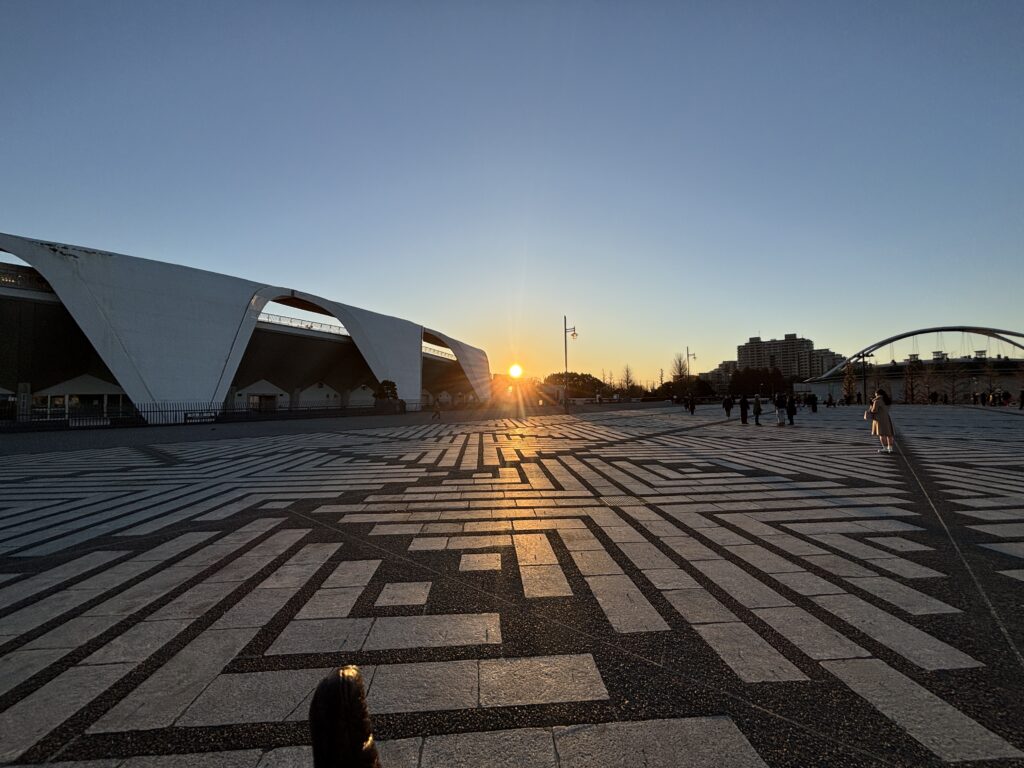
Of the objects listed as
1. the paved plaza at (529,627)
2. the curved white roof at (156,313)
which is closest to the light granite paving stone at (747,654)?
the paved plaza at (529,627)

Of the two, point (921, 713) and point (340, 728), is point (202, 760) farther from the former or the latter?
point (921, 713)

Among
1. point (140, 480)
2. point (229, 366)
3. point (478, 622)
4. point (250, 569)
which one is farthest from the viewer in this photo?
point (229, 366)

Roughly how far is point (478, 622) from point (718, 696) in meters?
1.59

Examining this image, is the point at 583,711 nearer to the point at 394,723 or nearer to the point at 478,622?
the point at 394,723

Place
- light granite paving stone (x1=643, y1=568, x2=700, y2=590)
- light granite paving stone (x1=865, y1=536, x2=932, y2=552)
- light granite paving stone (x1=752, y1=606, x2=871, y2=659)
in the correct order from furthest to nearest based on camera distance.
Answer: light granite paving stone (x1=865, y1=536, x2=932, y2=552) < light granite paving stone (x1=643, y1=568, x2=700, y2=590) < light granite paving stone (x1=752, y1=606, x2=871, y2=659)

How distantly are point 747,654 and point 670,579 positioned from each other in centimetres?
129

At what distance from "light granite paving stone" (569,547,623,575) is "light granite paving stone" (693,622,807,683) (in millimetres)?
1197

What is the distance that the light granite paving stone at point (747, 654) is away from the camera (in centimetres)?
268

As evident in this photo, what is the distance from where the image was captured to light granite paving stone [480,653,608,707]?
98.6 inches

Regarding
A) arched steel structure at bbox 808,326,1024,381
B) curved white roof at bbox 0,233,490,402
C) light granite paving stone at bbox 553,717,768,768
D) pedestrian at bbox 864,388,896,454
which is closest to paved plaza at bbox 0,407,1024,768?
light granite paving stone at bbox 553,717,768,768

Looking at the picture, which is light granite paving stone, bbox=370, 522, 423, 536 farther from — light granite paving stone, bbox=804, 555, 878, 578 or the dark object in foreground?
the dark object in foreground

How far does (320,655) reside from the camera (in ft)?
9.71

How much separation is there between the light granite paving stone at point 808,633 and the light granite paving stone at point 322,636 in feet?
9.02

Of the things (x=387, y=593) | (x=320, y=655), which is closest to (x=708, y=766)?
(x=320, y=655)
